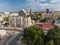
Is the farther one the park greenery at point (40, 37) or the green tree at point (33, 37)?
the green tree at point (33, 37)

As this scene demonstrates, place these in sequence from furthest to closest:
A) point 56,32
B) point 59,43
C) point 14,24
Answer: point 14,24, point 56,32, point 59,43

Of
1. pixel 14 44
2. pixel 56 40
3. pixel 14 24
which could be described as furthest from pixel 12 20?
pixel 56 40

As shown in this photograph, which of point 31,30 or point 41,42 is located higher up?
point 31,30

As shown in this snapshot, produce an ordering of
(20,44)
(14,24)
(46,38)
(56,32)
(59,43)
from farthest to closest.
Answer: (14,24), (20,44), (46,38), (56,32), (59,43)

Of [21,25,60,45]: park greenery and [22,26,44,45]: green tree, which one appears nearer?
[21,25,60,45]: park greenery

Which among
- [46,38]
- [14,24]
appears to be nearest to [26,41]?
[46,38]

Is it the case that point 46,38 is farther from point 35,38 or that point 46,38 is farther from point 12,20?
point 12,20

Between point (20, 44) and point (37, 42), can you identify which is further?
point (20, 44)

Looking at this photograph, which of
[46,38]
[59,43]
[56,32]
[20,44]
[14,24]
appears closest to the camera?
[59,43]

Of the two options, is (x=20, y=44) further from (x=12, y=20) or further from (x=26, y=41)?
(x=12, y=20)
